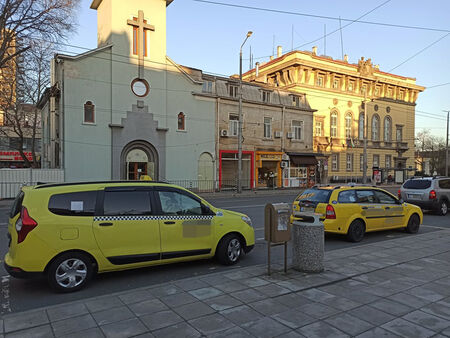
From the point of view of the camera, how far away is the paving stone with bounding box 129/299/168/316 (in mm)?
4180

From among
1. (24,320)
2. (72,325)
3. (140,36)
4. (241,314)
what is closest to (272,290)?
(241,314)

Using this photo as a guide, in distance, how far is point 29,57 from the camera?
2444 centimetres

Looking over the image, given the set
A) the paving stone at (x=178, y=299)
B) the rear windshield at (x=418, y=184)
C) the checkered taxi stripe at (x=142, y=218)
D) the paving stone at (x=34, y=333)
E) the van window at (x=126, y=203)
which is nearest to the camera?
the paving stone at (x=34, y=333)

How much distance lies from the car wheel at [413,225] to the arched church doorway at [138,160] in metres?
18.2

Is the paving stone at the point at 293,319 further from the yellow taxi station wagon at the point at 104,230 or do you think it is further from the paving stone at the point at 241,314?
the yellow taxi station wagon at the point at 104,230

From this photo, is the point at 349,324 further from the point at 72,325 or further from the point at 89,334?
the point at 72,325

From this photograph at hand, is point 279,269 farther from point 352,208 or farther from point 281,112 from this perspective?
point 281,112

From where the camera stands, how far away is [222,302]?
448 centimetres

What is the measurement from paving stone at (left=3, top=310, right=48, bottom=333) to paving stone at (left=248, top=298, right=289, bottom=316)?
2537 mm

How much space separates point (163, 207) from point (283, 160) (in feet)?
89.5

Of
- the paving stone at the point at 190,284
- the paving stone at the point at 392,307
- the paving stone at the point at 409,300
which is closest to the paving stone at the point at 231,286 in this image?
the paving stone at the point at 190,284

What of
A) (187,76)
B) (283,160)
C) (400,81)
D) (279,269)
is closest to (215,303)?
(279,269)

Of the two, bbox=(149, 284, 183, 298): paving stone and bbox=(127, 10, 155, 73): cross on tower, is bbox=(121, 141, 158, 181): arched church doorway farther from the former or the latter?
bbox=(149, 284, 183, 298): paving stone

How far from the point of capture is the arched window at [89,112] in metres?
22.5
